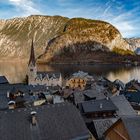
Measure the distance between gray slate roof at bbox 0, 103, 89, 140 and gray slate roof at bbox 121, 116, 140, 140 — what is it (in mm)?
7768

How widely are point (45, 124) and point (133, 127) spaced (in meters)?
10.8

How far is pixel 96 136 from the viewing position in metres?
48.8

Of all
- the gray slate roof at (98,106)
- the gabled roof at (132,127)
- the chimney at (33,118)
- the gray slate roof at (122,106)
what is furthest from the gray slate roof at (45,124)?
the gray slate roof at (122,106)

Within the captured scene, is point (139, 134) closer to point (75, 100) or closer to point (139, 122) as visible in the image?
point (139, 122)

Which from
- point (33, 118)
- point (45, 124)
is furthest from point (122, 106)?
point (33, 118)

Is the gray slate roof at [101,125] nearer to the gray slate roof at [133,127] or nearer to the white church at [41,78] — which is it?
the gray slate roof at [133,127]

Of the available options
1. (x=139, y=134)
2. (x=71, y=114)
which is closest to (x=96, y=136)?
(x=71, y=114)

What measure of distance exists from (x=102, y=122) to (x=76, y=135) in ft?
43.0

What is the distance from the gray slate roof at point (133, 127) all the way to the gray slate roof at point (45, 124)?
777cm

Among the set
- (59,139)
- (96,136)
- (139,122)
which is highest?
(139,122)

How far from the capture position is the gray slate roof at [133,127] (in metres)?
32.5

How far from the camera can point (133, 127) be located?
109 ft

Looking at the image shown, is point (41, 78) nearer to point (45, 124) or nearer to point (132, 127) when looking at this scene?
point (45, 124)

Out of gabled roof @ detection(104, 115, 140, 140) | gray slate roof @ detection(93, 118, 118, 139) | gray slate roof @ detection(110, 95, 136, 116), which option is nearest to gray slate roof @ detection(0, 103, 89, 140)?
gabled roof @ detection(104, 115, 140, 140)
